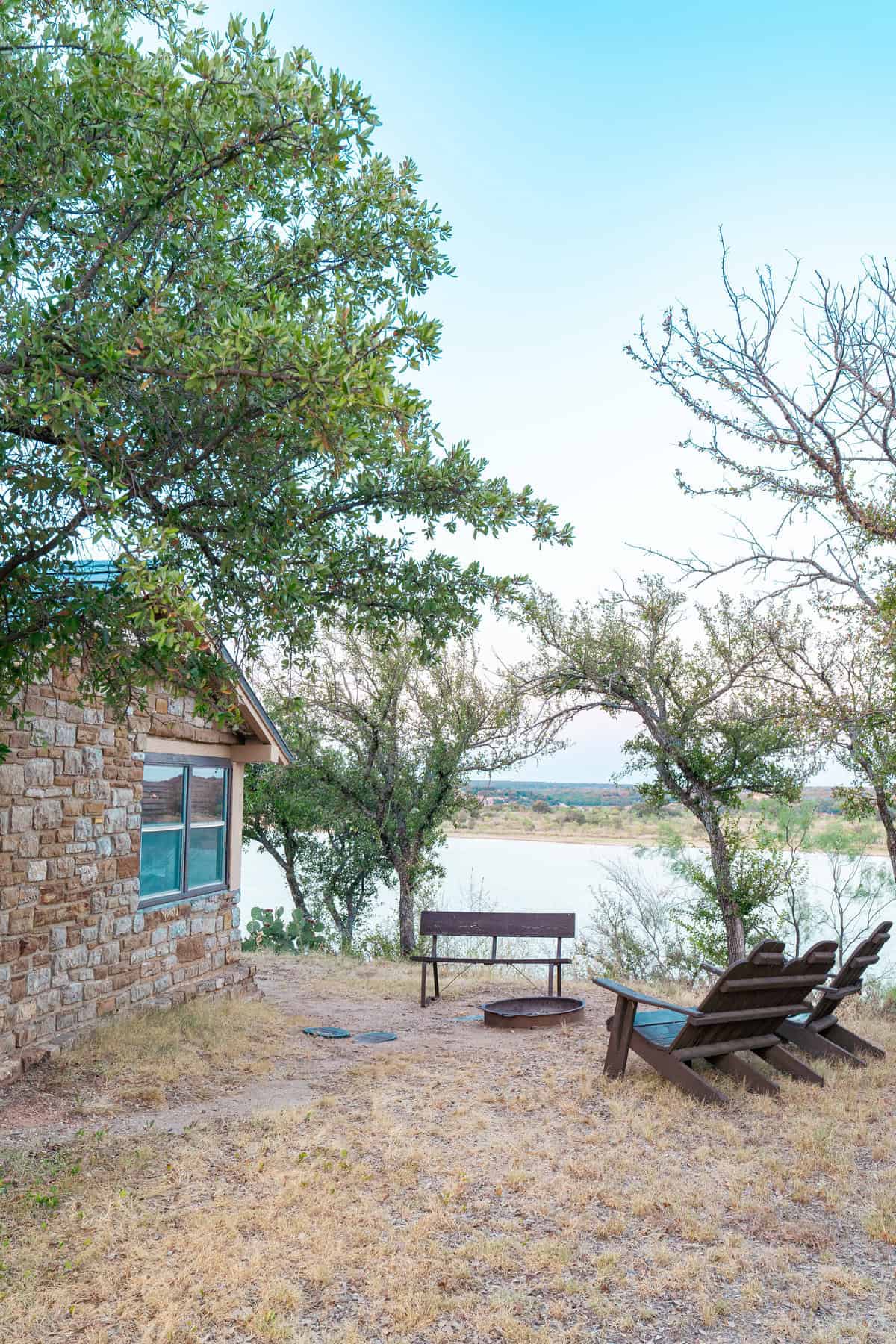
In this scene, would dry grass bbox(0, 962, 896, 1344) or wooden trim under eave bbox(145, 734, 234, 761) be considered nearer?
dry grass bbox(0, 962, 896, 1344)

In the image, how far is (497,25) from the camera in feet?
25.7

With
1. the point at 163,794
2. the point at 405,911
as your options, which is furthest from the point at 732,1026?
the point at 405,911

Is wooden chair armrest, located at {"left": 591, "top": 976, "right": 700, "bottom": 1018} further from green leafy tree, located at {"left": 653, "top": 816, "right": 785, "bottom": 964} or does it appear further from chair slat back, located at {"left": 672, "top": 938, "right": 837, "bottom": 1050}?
green leafy tree, located at {"left": 653, "top": 816, "right": 785, "bottom": 964}

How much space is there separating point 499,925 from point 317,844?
32.3 feet

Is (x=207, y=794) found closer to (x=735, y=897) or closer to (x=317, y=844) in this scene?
(x=735, y=897)

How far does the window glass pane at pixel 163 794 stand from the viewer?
8344mm

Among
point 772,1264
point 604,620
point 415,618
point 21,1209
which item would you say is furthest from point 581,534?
point 604,620

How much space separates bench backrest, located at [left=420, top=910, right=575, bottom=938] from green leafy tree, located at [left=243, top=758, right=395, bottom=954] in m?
7.13

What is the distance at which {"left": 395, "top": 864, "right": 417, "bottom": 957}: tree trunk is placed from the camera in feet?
54.9

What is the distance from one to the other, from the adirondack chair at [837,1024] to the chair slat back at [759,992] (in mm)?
569

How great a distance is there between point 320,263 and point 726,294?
3123 mm

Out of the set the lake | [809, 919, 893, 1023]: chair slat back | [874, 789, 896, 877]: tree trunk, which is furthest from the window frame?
the lake

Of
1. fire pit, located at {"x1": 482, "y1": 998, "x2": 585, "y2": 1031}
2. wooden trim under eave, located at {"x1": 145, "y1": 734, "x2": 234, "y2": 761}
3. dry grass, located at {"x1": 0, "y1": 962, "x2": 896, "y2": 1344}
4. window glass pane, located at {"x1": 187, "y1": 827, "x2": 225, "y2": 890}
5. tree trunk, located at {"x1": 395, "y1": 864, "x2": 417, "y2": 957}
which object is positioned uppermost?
wooden trim under eave, located at {"x1": 145, "y1": 734, "x2": 234, "y2": 761}

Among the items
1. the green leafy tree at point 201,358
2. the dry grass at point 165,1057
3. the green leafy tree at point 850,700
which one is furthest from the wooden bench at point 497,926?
the green leafy tree at point 201,358
